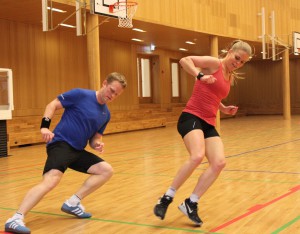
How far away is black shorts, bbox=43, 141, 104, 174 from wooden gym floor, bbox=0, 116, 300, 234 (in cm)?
53

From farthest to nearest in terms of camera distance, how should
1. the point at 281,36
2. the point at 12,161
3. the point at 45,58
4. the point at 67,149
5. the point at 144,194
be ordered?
the point at 281,36 → the point at 45,58 → the point at 12,161 → the point at 144,194 → the point at 67,149

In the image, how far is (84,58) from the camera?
61.8 feet

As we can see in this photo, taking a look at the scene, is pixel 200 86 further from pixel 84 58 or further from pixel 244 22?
pixel 244 22

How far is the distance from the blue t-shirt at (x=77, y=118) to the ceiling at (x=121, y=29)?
7.25 m

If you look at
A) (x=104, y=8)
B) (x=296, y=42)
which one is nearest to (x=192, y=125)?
(x=104, y=8)

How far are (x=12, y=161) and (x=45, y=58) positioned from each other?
8.02 m

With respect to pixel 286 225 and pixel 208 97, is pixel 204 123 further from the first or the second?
pixel 286 225

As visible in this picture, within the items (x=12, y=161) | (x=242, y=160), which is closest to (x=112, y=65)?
(x=12, y=161)

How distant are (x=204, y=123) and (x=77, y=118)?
3.81 ft

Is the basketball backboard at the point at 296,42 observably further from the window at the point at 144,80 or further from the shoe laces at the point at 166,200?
the shoe laces at the point at 166,200

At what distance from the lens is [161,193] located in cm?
554

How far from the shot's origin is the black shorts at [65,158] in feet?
12.9

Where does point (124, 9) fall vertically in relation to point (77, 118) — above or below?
above

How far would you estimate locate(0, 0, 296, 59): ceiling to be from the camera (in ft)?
42.4
